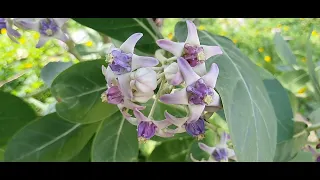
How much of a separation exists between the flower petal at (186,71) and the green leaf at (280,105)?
189 millimetres

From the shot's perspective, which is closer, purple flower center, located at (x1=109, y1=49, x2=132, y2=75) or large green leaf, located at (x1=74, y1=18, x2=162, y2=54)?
purple flower center, located at (x1=109, y1=49, x2=132, y2=75)

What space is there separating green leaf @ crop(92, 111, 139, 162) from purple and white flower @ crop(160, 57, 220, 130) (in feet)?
0.66

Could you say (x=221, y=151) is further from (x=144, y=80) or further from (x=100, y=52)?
(x=100, y=52)

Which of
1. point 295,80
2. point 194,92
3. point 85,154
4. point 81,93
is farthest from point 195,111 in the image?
point 295,80

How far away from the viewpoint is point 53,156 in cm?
56

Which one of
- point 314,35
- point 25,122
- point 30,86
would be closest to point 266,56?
point 314,35

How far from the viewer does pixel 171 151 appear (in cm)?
66

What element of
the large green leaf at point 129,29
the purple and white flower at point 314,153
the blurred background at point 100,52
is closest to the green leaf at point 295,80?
the blurred background at point 100,52

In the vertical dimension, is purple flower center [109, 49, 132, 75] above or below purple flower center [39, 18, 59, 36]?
above

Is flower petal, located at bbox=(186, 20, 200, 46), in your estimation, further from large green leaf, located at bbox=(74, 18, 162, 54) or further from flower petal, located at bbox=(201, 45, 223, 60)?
large green leaf, located at bbox=(74, 18, 162, 54)

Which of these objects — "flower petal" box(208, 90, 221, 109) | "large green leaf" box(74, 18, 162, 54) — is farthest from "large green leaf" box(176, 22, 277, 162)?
"large green leaf" box(74, 18, 162, 54)

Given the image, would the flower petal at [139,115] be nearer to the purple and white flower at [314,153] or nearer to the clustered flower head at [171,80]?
the clustered flower head at [171,80]

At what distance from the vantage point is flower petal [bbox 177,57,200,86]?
0.35 meters

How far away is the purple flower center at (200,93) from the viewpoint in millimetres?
359
